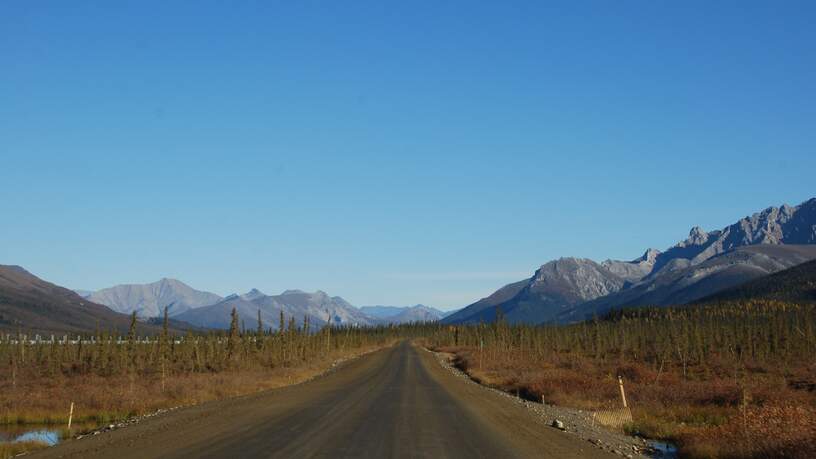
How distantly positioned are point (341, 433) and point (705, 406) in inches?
779

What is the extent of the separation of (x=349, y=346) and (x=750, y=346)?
80289 millimetres

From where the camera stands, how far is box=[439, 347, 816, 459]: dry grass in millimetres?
19547

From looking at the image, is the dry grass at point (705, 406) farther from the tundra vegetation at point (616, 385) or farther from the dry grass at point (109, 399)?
the dry grass at point (109, 399)

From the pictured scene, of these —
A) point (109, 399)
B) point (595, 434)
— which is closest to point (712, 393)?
point (595, 434)

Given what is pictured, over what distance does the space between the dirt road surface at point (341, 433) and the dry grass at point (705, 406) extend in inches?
149

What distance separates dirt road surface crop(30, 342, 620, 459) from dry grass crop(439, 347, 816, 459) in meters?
3.80

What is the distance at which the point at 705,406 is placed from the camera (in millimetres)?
33750

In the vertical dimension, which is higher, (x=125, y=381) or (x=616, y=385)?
(x=125, y=381)

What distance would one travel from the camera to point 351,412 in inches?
1136

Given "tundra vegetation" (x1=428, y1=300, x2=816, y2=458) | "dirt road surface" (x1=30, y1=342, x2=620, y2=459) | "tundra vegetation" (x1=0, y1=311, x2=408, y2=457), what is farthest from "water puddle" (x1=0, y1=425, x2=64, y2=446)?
"tundra vegetation" (x1=428, y1=300, x2=816, y2=458)

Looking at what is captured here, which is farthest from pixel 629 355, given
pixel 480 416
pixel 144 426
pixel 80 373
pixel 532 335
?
pixel 144 426

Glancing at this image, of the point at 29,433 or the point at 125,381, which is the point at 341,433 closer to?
the point at 29,433

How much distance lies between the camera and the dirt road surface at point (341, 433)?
18672mm

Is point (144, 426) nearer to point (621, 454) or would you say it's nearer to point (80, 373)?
point (621, 454)
